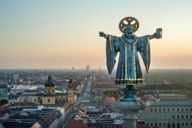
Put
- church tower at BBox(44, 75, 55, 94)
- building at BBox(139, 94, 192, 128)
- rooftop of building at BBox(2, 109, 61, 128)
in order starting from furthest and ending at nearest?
church tower at BBox(44, 75, 55, 94) → building at BBox(139, 94, 192, 128) → rooftop of building at BBox(2, 109, 61, 128)

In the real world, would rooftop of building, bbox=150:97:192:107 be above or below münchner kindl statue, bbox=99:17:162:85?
below

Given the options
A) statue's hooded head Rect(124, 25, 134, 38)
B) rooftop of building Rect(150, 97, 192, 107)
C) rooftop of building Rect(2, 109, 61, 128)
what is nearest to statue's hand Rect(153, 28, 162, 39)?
statue's hooded head Rect(124, 25, 134, 38)

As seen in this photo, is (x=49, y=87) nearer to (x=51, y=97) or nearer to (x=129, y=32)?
(x=51, y=97)

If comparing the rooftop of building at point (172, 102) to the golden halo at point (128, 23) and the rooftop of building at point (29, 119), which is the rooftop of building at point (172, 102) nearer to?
the rooftop of building at point (29, 119)

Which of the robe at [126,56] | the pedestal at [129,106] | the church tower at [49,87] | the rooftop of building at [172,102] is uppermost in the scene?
the robe at [126,56]

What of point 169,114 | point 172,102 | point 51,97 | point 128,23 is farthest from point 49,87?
point 128,23

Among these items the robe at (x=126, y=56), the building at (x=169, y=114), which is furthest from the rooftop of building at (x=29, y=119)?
the robe at (x=126, y=56)

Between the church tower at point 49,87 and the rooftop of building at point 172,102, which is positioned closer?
the rooftop of building at point 172,102

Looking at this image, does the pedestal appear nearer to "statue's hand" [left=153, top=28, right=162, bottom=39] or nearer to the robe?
the robe
